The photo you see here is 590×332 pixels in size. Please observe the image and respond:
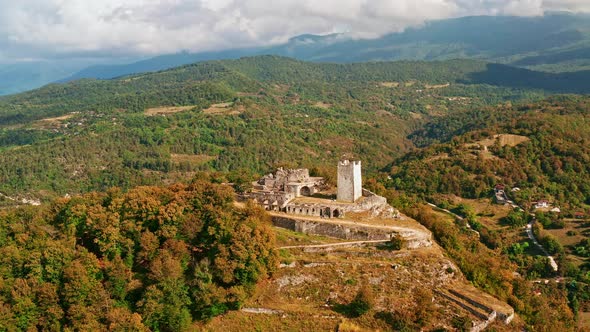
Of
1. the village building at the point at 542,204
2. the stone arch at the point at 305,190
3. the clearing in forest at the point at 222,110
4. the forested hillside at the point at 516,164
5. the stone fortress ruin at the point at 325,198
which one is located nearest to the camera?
the stone fortress ruin at the point at 325,198

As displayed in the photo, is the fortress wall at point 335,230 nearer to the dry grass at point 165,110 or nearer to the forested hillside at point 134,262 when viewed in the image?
the forested hillside at point 134,262

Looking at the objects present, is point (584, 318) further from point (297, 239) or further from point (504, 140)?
point (504, 140)

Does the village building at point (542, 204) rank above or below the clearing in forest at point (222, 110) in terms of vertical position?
below

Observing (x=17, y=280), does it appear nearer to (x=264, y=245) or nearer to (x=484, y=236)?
(x=264, y=245)

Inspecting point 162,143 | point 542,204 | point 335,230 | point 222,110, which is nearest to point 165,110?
point 222,110

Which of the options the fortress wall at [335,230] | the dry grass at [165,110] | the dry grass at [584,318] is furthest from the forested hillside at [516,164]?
the dry grass at [165,110]

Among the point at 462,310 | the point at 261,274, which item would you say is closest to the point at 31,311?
the point at 261,274

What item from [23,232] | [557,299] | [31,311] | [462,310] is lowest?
[557,299]
